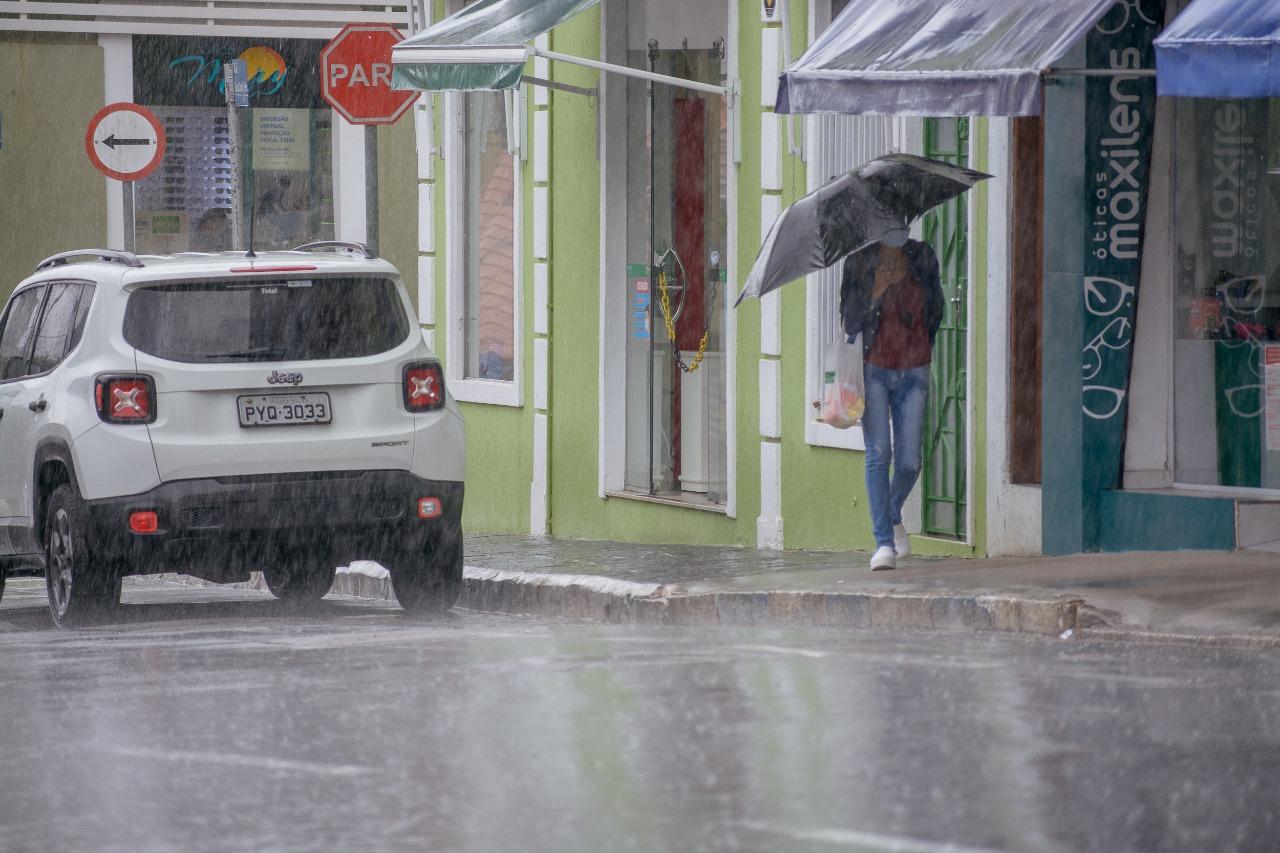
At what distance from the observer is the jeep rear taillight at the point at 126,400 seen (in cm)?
1153

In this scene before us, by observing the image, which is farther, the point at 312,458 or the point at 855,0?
the point at 855,0

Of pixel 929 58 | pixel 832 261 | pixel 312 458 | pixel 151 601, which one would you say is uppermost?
pixel 929 58

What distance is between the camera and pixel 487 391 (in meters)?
19.7

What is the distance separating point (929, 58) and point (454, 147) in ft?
29.7

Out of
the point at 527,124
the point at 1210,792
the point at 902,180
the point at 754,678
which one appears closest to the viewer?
Result: the point at 1210,792

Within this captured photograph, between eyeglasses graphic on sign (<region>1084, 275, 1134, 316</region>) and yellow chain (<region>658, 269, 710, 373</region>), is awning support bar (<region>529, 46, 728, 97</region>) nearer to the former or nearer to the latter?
yellow chain (<region>658, 269, 710, 373</region>)

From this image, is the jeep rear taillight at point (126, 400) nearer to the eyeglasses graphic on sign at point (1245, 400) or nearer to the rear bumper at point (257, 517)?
the rear bumper at point (257, 517)

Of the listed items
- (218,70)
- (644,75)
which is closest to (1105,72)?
(644,75)

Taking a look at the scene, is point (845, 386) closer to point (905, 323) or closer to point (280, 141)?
point (905, 323)

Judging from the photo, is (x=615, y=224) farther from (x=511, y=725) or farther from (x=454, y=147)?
(x=511, y=725)

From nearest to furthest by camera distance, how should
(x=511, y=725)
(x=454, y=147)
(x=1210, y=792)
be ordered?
(x=1210, y=792), (x=511, y=725), (x=454, y=147)

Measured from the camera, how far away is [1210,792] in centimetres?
668

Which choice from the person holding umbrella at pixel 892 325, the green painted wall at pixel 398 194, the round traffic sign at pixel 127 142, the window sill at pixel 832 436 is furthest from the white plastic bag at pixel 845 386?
the green painted wall at pixel 398 194

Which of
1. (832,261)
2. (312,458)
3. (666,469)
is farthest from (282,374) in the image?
(666,469)
